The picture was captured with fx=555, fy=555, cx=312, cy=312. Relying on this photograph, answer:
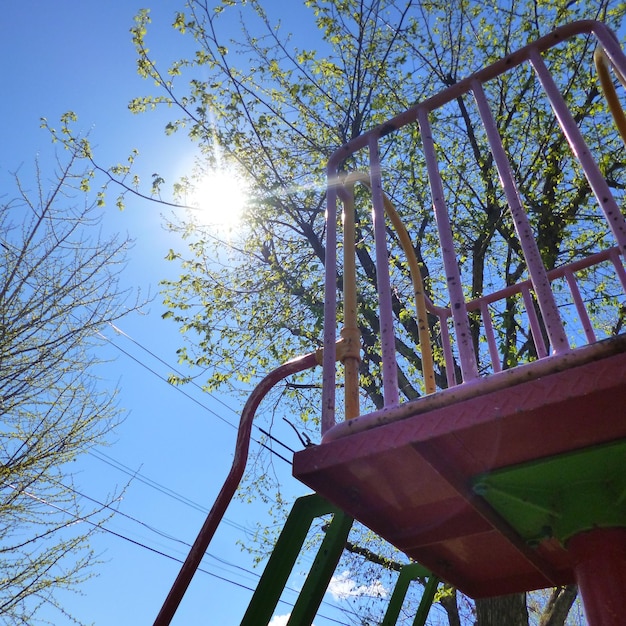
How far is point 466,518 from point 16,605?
7.53 metres

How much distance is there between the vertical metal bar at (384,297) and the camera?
177 cm

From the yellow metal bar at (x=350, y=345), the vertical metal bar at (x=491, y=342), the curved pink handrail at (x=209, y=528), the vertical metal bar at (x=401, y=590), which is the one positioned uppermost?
the vertical metal bar at (x=491, y=342)

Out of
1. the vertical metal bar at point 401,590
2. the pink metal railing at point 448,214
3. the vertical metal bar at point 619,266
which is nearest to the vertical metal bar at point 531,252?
the pink metal railing at point 448,214

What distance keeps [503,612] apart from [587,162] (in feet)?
16.7

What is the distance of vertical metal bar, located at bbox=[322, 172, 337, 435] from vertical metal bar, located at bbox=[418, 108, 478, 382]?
47 cm

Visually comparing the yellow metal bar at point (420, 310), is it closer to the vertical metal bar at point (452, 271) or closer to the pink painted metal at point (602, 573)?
the vertical metal bar at point (452, 271)

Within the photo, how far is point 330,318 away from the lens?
2025 mm

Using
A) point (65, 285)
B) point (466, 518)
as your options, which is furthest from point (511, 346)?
point (65, 285)

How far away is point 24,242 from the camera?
28.0 ft

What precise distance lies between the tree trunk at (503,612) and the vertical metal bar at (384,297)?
15.1 ft

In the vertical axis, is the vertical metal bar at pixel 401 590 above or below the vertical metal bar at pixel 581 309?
below

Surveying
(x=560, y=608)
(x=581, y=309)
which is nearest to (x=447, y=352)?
(x=581, y=309)

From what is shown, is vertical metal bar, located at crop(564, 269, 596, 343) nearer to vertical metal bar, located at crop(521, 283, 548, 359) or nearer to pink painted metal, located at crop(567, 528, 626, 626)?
vertical metal bar, located at crop(521, 283, 548, 359)

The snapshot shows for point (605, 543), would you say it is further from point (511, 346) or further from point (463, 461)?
point (511, 346)
